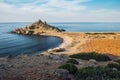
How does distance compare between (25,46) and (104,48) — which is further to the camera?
(25,46)

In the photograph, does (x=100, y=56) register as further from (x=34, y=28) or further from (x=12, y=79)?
(x=34, y=28)

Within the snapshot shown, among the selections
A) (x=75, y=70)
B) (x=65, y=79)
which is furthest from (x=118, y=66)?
(x=65, y=79)

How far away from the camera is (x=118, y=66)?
1047 inches

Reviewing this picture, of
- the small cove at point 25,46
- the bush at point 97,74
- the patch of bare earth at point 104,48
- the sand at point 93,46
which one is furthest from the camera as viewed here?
the small cove at point 25,46

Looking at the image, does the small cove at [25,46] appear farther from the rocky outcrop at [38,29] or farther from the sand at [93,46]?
the rocky outcrop at [38,29]

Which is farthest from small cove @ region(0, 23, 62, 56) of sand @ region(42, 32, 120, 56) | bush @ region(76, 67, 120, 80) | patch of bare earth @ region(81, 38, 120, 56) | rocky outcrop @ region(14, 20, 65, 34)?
bush @ region(76, 67, 120, 80)

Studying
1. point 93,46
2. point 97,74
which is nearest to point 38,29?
point 93,46

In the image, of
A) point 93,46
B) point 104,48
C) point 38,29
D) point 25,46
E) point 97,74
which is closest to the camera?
point 97,74

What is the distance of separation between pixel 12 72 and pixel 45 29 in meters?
107

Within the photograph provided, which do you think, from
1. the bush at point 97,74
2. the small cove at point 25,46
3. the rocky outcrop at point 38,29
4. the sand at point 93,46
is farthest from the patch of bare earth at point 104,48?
the rocky outcrop at point 38,29

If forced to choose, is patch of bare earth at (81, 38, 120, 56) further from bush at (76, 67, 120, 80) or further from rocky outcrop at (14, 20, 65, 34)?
rocky outcrop at (14, 20, 65, 34)

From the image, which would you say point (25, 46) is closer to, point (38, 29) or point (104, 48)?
point (104, 48)

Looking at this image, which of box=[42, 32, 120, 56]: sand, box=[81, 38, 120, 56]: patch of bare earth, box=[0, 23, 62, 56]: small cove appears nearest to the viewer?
box=[81, 38, 120, 56]: patch of bare earth

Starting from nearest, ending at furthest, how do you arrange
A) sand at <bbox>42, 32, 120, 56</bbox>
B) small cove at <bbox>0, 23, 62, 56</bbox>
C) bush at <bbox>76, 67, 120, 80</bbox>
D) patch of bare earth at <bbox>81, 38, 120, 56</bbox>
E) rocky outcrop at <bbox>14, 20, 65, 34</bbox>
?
bush at <bbox>76, 67, 120, 80</bbox> < patch of bare earth at <bbox>81, 38, 120, 56</bbox> < sand at <bbox>42, 32, 120, 56</bbox> < small cove at <bbox>0, 23, 62, 56</bbox> < rocky outcrop at <bbox>14, 20, 65, 34</bbox>
